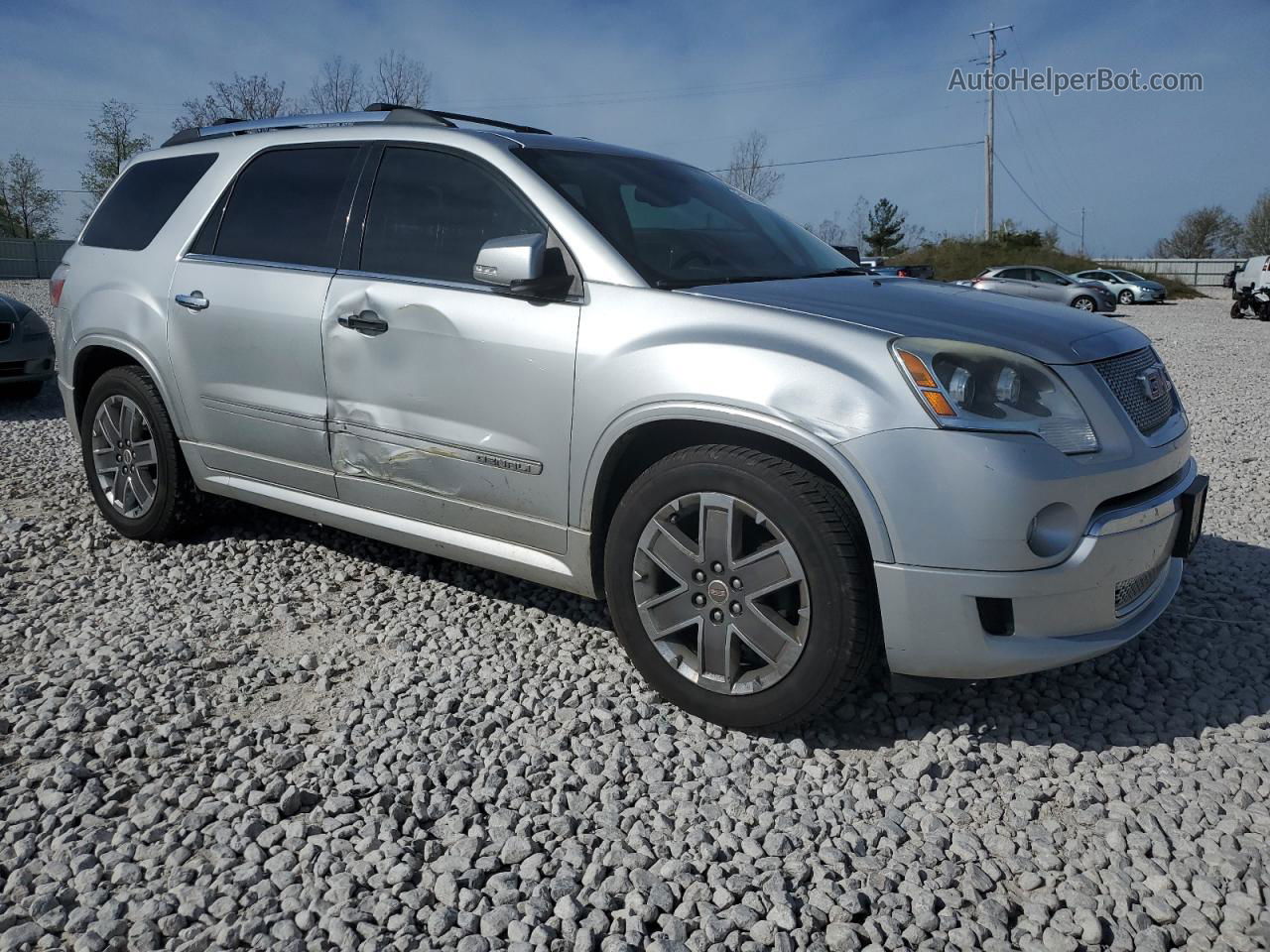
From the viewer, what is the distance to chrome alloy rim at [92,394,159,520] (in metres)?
4.59

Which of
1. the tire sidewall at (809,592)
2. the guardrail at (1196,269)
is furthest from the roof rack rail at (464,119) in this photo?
the guardrail at (1196,269)

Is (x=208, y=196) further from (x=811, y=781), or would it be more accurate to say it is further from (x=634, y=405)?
(x=811, y=781)

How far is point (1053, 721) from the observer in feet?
10.2

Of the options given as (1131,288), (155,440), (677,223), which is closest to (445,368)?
(677,223)

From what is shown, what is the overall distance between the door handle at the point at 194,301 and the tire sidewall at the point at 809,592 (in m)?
2.17

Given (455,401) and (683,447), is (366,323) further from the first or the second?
(683,447)

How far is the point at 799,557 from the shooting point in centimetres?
275

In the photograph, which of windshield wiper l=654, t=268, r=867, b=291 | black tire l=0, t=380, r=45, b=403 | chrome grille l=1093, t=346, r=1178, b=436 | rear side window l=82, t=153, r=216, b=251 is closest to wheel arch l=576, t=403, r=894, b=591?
windshield wiper l=654, t=268, r=867, b=291

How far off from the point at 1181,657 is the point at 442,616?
2763 mm

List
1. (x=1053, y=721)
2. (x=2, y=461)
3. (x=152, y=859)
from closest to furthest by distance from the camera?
(x=152, y=859), (x=1053, y=721), (x=2, y=461)

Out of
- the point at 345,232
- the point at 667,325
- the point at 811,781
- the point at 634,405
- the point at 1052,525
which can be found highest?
the point at 345,232

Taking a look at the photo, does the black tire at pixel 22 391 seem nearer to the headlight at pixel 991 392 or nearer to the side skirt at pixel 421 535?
the side skirt at pixel 421 535

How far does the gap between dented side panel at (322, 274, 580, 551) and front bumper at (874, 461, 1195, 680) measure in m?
1.14

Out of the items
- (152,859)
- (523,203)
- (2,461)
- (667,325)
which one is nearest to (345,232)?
(523,203)
